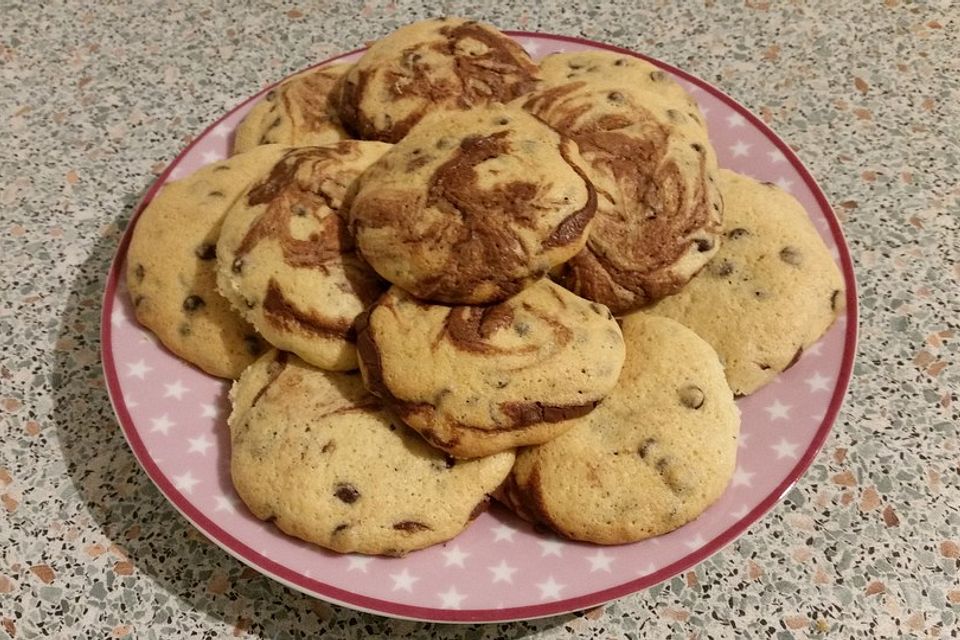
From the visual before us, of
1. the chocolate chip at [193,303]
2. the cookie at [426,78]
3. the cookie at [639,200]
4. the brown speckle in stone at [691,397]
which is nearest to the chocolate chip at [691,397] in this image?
the brown speckle in stone at [691,397]

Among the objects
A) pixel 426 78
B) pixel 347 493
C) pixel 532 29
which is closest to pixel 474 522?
pixel 347 493

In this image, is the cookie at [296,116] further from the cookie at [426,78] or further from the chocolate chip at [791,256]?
the chocolate chip at [791,256]

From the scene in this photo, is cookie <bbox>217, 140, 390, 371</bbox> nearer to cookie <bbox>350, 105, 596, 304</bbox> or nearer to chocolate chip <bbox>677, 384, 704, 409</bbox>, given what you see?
cookie <bbox>350, 105, 596, 304</bbox>

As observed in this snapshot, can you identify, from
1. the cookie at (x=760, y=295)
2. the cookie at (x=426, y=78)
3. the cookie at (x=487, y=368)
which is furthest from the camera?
the cookie at (x=426, y=78)

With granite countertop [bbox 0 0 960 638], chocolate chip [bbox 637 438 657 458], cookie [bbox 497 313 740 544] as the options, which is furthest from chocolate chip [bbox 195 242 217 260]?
chocolate chip [bbox 637 438 657 458]

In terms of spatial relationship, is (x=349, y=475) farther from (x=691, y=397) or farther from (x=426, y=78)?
(x=426, y=78)

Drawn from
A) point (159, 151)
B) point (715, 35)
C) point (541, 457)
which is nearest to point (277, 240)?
point (541, 457)

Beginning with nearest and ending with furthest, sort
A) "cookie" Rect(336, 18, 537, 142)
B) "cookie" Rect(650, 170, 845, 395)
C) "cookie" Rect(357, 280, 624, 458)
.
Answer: "cookie" Rect(357, 280, 624, 458) < "cookie" Rect(650, 170, 845, 395) < "cookie" Rect(336, 18, 537, 142)
